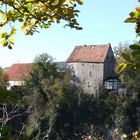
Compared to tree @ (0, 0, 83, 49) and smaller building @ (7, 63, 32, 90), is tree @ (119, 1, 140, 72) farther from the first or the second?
smaller building @ (7, 63, 32, 90)

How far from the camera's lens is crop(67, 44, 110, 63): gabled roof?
66.8m

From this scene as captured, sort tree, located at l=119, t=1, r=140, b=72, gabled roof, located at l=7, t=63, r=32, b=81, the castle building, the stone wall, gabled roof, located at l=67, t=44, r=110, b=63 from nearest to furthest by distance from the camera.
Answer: tree, located at l=119, t=1, r=140, b=72
the castle building
the stone wall
gabled roof, located at l=67, t=44, r=110, b=63
gabled roof, located at l=7, t=63, r=32, b=81

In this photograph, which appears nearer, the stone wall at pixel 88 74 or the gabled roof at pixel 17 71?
the stone wall at pixel 88 74

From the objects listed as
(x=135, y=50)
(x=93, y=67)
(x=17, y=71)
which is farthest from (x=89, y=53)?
(x=135, y=50)

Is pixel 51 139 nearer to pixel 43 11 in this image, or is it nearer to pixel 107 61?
pixel 107 61

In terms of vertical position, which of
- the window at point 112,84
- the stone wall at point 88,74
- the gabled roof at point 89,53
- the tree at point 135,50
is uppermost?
the gabled roof at point 89,53

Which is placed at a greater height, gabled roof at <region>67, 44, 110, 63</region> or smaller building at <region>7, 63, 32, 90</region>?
gabled roof at <region>67, 44, 110, 63</region>

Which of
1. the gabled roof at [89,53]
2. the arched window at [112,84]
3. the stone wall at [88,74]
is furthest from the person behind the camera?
the gabled roof at [89,53]

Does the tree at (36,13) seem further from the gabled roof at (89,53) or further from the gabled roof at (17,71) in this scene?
the gabled roof at (17,71)

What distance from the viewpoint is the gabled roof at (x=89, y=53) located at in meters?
66.8

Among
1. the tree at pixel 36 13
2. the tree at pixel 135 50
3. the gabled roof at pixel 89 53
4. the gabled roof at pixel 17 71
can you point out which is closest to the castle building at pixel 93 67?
the gabled roof at pixel 89 53

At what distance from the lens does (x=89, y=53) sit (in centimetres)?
6906

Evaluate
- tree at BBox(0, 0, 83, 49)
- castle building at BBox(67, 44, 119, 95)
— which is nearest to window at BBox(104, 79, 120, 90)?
castle building at BBox(67, 44, 119, 95)

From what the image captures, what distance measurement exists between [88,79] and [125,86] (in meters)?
10.9
